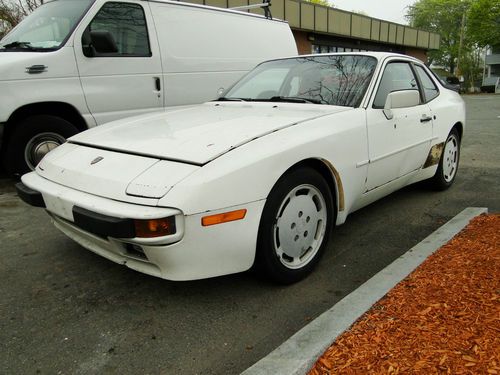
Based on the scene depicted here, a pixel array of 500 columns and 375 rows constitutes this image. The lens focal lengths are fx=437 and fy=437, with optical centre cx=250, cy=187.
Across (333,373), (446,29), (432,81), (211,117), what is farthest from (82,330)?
(446,29)

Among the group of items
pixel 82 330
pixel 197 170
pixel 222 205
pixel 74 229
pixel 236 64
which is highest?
pixel 236 64

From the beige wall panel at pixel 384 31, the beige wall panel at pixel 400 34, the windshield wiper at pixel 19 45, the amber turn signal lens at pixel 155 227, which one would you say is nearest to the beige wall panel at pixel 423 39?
the beige wall panel at pixel 400 34

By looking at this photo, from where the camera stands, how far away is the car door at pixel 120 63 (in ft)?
16.1

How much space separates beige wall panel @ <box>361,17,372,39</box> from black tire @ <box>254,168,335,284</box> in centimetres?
2301

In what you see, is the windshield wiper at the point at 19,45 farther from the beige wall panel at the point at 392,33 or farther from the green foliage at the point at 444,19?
the green foliage at the point at 444,19

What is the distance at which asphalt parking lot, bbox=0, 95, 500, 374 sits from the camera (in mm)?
2062

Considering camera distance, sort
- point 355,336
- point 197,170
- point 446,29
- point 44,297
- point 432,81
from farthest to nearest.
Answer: point 446,29 → point 432,81 → point 44,297 → point 197,170 → point 355,336

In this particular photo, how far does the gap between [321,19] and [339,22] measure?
70.6 inches

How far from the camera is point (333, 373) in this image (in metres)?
1.80

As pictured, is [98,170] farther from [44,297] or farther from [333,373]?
[333,373]

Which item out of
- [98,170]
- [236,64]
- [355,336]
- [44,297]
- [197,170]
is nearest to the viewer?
[355,336]

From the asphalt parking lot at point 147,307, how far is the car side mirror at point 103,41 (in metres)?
2.23

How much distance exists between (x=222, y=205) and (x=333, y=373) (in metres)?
0.92

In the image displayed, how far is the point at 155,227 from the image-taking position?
2084 mm
